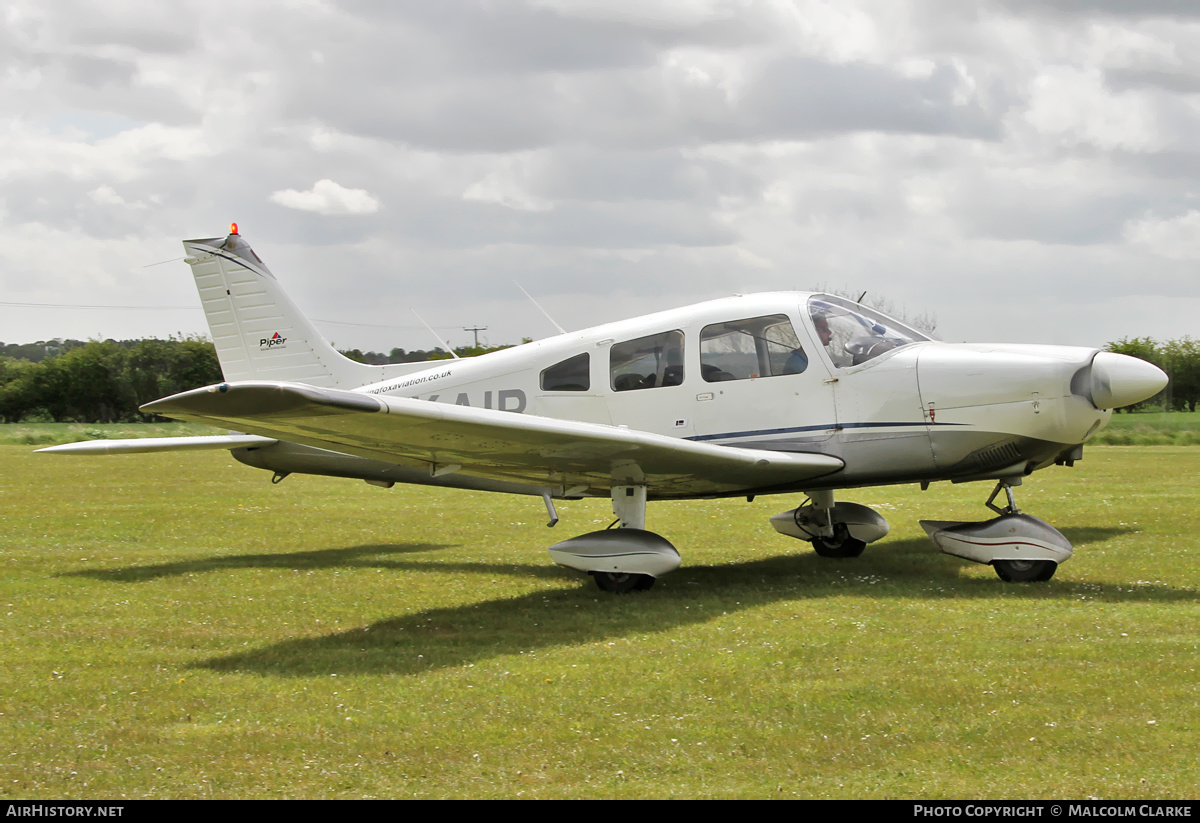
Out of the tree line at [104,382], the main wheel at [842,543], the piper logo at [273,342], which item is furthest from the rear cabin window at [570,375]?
the tree line at [104,382]

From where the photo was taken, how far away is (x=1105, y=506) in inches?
562

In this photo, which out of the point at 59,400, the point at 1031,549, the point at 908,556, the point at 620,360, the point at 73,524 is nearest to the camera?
the point at 1031,549

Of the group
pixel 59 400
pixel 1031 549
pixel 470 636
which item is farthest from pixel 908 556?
pixel 59 400

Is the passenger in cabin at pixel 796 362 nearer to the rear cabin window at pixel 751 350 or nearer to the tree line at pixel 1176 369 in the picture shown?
the rear cabin window at pixel 751 350

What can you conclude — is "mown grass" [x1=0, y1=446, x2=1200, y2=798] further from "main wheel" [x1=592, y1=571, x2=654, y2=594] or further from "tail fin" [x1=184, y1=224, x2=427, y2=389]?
"tail fin" [x1=184, y1=224, x2=427, y2=389]

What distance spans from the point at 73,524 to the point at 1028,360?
486 inches

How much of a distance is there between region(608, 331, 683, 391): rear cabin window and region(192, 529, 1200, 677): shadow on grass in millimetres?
1826

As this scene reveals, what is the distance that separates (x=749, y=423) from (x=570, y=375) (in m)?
1.76

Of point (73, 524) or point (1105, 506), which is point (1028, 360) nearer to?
point (1105, 506)

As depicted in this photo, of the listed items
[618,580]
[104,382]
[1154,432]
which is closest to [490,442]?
[618,580]

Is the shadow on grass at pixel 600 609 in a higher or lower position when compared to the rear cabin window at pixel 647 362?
lower

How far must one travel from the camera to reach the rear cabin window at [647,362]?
893 cm

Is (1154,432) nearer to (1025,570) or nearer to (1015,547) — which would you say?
(1025,570)

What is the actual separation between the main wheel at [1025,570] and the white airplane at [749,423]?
0.06 ft
